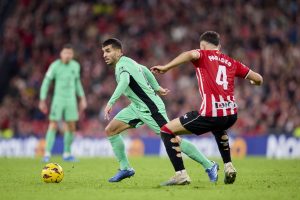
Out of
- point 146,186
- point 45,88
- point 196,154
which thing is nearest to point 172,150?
point 146,186

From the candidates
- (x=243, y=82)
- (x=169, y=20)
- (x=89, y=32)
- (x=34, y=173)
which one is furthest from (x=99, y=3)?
(x=34, y=173)

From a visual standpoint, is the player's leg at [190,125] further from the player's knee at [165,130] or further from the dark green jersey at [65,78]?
the dark green jersey at [65,78]

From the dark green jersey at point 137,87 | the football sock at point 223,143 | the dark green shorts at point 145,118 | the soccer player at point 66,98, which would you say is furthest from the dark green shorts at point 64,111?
the football sock at point 223,143

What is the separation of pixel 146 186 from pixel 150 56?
600 inches

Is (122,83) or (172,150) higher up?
(122,83)

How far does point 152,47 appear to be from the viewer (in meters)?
26.1

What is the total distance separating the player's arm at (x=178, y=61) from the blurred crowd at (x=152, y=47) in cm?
1092

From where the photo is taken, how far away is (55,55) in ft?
89.6

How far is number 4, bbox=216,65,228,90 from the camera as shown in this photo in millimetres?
10594

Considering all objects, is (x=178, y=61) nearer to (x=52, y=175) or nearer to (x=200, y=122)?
(x=200, y=122)

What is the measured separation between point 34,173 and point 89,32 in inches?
564

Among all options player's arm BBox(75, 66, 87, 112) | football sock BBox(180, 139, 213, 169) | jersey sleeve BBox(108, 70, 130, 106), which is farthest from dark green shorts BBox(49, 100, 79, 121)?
football sock BBox(180, 139, 213, 169)

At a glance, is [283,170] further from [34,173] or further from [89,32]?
[89,32]

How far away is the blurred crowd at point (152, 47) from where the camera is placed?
73.8 ft
